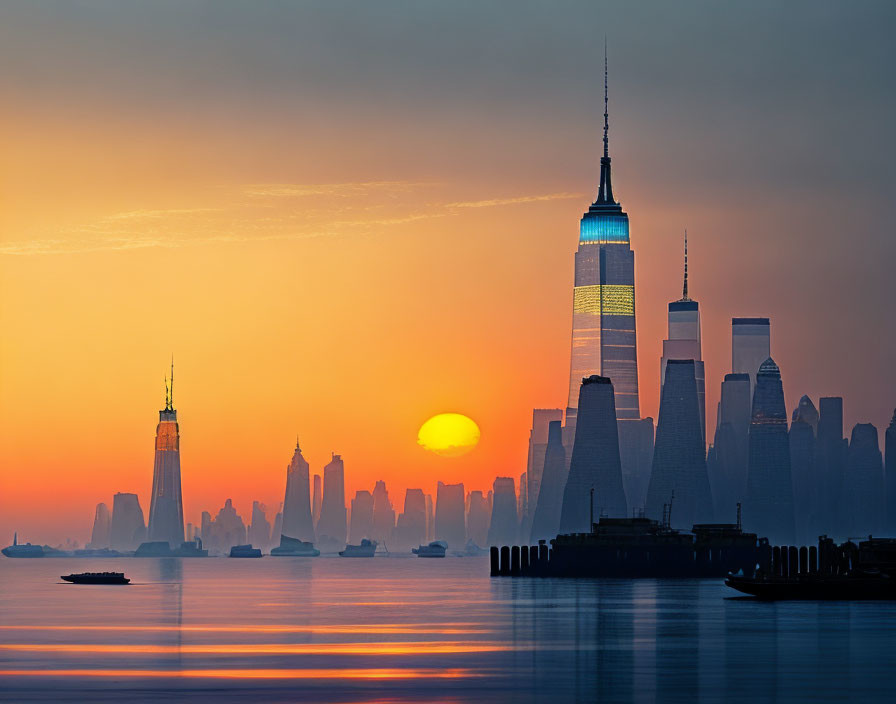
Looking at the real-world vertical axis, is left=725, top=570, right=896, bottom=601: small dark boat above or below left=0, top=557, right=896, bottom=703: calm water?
above

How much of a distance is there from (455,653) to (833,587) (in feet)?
272

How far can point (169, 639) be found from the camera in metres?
115

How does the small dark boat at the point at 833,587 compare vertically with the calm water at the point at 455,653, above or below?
above

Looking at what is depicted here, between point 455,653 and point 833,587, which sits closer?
point 455,653

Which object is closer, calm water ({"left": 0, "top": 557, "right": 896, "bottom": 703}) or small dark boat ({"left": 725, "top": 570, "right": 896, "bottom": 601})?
calm water ({"left": 0, "top": 557, "right": 896, "bottom": 703})

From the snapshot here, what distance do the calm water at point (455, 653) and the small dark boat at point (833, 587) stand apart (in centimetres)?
838

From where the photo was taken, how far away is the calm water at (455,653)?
7869 centimetres

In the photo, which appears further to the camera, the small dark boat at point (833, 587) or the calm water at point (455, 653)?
the small dark boat at point (833, 587)

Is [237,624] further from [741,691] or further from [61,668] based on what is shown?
[741,691]

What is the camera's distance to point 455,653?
337 feet

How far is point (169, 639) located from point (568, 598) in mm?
80161

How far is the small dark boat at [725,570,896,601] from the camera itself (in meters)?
174

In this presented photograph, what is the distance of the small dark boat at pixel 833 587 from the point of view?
174 metres

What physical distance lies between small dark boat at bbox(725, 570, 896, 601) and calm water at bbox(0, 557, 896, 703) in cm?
838
